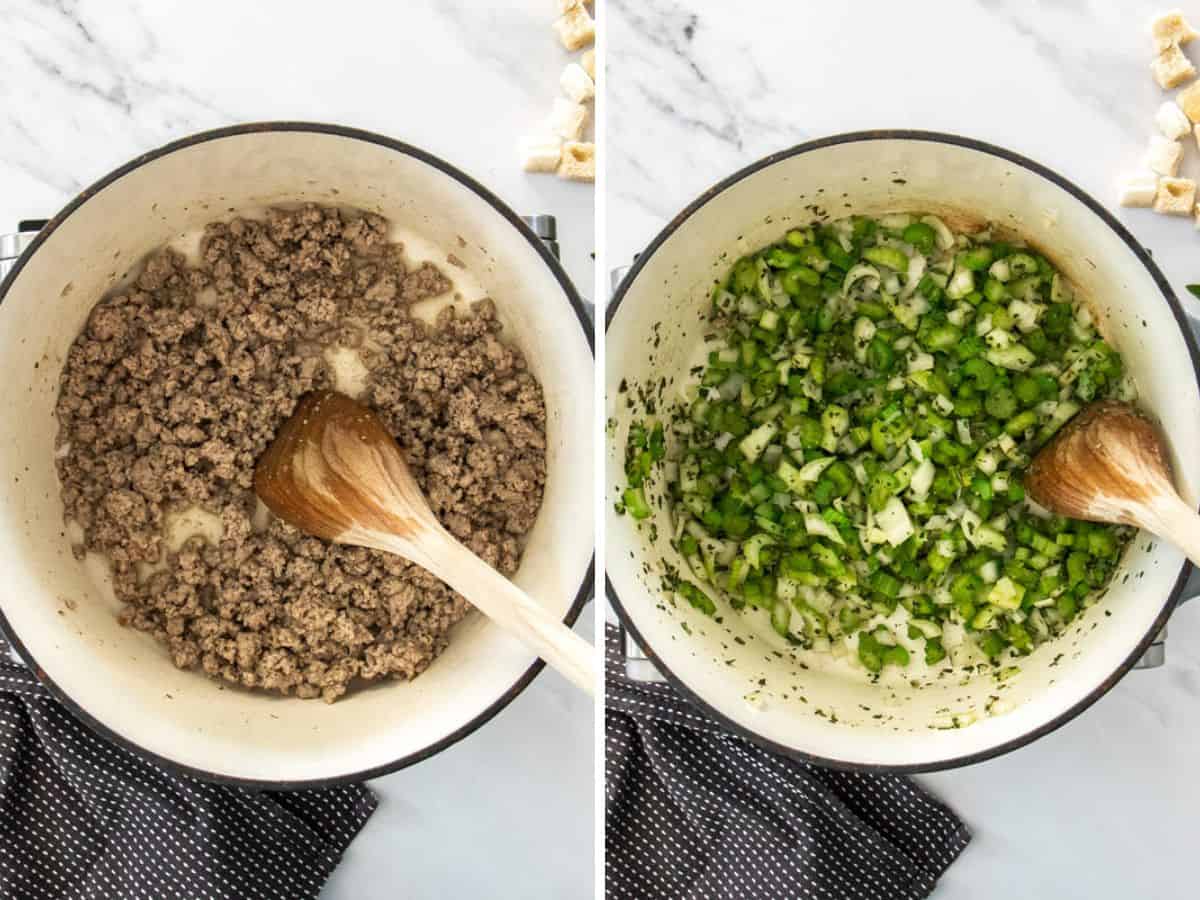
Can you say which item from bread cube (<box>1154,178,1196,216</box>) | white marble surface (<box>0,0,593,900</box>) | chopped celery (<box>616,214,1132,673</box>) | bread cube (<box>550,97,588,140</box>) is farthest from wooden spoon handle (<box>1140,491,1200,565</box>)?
bread cube (<box>550,97,588,140</box>)

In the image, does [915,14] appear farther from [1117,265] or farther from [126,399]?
[126,399]

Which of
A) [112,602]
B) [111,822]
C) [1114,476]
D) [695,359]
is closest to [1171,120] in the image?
[1114,476]

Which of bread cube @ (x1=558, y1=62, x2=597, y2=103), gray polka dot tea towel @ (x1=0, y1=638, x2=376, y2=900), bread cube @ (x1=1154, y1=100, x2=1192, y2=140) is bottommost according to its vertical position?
gray polka dot tea towel @ (x1=0, y1=638, x2=376, y2=900)

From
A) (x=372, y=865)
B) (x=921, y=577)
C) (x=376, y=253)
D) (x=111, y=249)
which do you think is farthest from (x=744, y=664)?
(x=111, y=249)

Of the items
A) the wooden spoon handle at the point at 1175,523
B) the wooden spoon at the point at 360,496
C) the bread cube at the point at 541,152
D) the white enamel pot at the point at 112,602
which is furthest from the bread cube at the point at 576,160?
the wooden spoon handle at the point at 1175,523

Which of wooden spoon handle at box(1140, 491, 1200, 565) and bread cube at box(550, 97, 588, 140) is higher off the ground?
wooden spoon handle at box(1140, 491, 1200, 565)

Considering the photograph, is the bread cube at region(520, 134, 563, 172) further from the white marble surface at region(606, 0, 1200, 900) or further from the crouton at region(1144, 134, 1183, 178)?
the crouton at region(1144, 134, 1183, 178)

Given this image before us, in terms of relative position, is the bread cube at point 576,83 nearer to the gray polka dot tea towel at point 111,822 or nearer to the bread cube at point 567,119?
the bread cube at point 567,119
